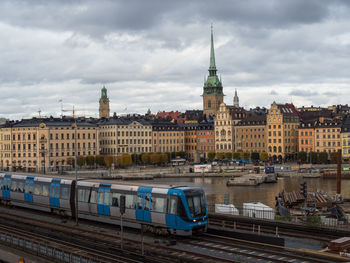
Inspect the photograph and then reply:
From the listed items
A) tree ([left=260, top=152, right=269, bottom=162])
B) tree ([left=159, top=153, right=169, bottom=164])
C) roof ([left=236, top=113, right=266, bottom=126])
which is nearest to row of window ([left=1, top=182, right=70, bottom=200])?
tree ([left=159, top=153, right=169, bottom=164])

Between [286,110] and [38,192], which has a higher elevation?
[286,110]

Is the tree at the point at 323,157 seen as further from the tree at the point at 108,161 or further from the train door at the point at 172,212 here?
the train door at the point at 172,212

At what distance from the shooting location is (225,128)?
143m

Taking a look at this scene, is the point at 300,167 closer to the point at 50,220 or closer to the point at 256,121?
the point at 256,121

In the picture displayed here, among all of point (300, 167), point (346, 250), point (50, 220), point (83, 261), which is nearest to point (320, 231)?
point (346, 250)

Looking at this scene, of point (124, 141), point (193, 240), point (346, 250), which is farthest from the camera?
point (124, 141)

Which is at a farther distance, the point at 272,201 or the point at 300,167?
the point at 300,167

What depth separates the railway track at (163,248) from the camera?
2306 centimetres

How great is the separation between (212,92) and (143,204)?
495 feet

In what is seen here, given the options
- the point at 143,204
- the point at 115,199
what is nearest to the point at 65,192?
the point at 115,199

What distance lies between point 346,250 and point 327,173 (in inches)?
3315

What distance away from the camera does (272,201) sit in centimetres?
6744

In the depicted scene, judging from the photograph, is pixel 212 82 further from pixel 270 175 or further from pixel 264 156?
pixel 270 175

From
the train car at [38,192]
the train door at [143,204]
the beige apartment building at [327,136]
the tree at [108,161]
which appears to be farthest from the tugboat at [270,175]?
the train door at [143,204]
